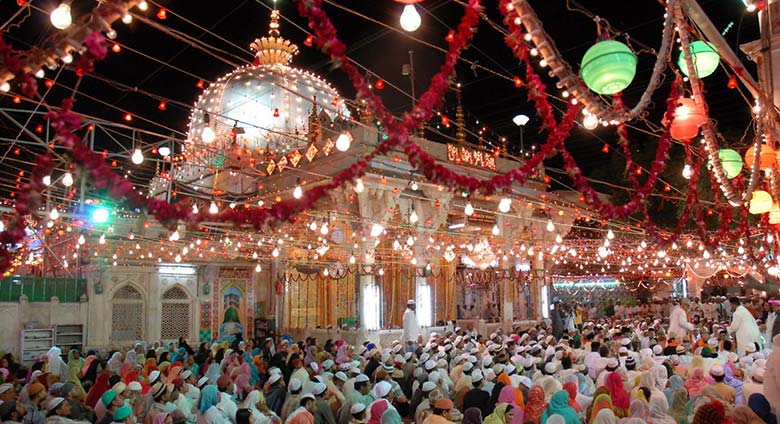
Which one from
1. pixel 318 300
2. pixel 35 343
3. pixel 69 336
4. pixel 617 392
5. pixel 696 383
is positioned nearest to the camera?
pixel 617 392

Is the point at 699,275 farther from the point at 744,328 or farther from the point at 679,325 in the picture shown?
the point at 744,328

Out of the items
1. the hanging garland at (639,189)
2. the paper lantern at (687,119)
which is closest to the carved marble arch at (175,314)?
the hanging garland at (639,189)

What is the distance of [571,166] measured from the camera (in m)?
6.70

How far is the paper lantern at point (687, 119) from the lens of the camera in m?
6.28

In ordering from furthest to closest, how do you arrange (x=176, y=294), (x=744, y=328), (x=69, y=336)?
(x=176, y=294)
(x=69, y=336)
(x=744, y=328)

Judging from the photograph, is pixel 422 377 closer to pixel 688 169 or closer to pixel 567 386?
pixel 567 386

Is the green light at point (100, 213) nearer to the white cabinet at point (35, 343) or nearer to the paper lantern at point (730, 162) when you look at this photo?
the white cabinet at point (35, 343)

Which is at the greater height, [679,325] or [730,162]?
[730,162]

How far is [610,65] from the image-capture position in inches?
181

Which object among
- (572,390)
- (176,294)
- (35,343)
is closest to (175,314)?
(176,294)

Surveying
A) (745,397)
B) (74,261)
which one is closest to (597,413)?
(745,397)

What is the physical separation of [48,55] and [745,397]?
7.68m

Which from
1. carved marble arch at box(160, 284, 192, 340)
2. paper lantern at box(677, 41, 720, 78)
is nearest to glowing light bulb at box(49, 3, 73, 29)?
paper lantern at box(677, 41, 720, 78)

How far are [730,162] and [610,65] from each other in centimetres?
421
